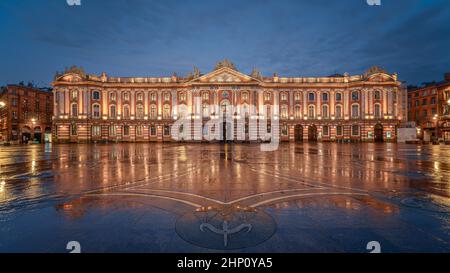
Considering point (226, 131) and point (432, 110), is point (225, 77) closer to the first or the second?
point (226, 131)

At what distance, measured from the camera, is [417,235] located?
173 inches

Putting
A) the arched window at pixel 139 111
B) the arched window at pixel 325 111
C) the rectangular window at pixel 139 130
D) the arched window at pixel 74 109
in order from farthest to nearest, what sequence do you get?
1. the arched window at pixel 139 111
2. the rectangular window at pixel 139 130
3. the arched window at pixel 325 111
4. the arched window at pixel 74 109

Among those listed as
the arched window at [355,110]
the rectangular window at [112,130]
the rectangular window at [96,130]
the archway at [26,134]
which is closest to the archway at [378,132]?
the arched window at [355,110]

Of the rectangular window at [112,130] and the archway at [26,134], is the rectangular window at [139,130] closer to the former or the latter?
the rectangular window at [112,130]

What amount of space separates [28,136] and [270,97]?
69374 millimetres

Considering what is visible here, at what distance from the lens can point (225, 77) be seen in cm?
5616

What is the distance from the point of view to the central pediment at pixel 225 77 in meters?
56.0

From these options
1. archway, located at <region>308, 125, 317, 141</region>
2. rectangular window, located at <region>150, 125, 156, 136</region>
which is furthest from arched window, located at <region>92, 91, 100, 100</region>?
archway, located at <region>308, 125, 317, 141</region>

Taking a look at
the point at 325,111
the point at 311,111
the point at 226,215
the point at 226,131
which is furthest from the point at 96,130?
the point at 226,215

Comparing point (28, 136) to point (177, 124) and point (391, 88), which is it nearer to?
point (177, 124)

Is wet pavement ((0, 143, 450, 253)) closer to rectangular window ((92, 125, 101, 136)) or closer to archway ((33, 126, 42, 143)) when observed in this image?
rectangular window ((92, 125, 101, 136))

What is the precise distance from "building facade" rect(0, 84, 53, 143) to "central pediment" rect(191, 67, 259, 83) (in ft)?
151

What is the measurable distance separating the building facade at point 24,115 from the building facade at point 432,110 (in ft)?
332

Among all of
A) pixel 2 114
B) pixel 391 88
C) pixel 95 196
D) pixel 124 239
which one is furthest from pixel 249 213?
pixel 2 114
